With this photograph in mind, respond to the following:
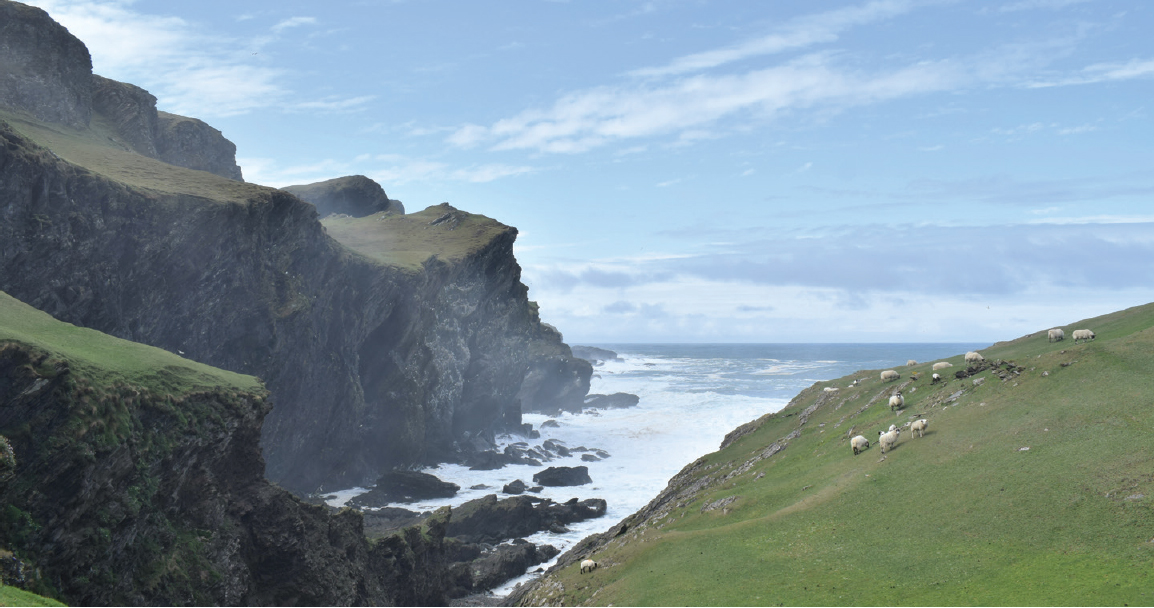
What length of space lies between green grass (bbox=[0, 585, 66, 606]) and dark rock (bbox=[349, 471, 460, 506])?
55.1 meters

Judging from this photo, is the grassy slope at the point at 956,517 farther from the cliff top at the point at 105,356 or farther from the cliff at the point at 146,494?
the cliff top at the point at 105,356

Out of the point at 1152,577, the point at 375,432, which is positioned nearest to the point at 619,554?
the point at 1152,577

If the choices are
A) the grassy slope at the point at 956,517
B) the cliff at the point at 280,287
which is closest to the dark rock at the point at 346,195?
the cliff at the point at 280,287

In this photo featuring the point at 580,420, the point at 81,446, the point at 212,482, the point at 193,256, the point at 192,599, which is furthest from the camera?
the point at 580,420

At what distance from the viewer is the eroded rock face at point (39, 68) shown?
63.1 metres

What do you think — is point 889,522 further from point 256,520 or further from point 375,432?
point 375,432

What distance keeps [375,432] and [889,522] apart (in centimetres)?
6934

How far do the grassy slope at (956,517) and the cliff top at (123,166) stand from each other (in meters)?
45.0

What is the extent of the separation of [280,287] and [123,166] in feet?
53.2

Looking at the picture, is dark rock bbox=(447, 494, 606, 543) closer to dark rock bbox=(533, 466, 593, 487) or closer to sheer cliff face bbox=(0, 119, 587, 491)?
dark rock bbox=(533, 466, 593, 487)

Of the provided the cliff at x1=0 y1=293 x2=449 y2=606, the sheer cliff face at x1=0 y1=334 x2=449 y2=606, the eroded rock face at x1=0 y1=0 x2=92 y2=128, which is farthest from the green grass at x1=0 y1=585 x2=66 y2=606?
the eroded rock face at x1=0 y1=0 x2=92 y2=128

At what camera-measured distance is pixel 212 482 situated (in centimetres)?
3188

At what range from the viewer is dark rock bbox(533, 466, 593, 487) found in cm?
8131

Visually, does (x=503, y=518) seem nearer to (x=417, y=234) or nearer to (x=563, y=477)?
(x=563, y=477)
